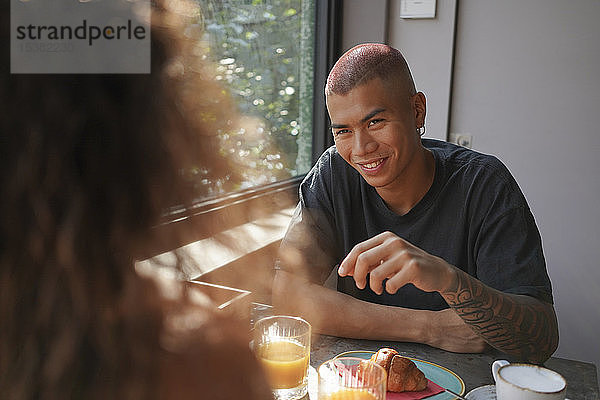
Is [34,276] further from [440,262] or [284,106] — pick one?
[284,106]

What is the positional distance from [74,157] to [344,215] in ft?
5.04

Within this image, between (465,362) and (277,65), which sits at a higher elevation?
(277,65)

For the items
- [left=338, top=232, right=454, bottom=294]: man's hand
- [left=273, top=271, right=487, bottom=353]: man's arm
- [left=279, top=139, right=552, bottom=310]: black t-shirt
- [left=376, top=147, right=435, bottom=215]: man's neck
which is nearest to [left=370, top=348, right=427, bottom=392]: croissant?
[left=338, top=232, right=454, bottom=294]: man's hand

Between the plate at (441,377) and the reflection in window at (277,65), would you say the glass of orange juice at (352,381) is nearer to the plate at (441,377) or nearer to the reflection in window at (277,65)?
the plate at (441,377)

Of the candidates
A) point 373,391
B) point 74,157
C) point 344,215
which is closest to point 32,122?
point 74,157

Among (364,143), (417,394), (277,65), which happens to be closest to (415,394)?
(417,394)

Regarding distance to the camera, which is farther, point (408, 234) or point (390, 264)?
point (408, 234)

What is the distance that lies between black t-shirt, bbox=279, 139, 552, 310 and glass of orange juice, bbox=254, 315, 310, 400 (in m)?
0.46

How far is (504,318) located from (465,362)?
13cm

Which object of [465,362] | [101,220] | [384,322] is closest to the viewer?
[101,220]

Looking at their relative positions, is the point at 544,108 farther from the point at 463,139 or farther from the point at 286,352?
the point at 286,352

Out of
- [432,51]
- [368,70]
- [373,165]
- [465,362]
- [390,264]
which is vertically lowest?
[465,362]

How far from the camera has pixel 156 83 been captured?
8.8 inches

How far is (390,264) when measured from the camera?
1104mm
